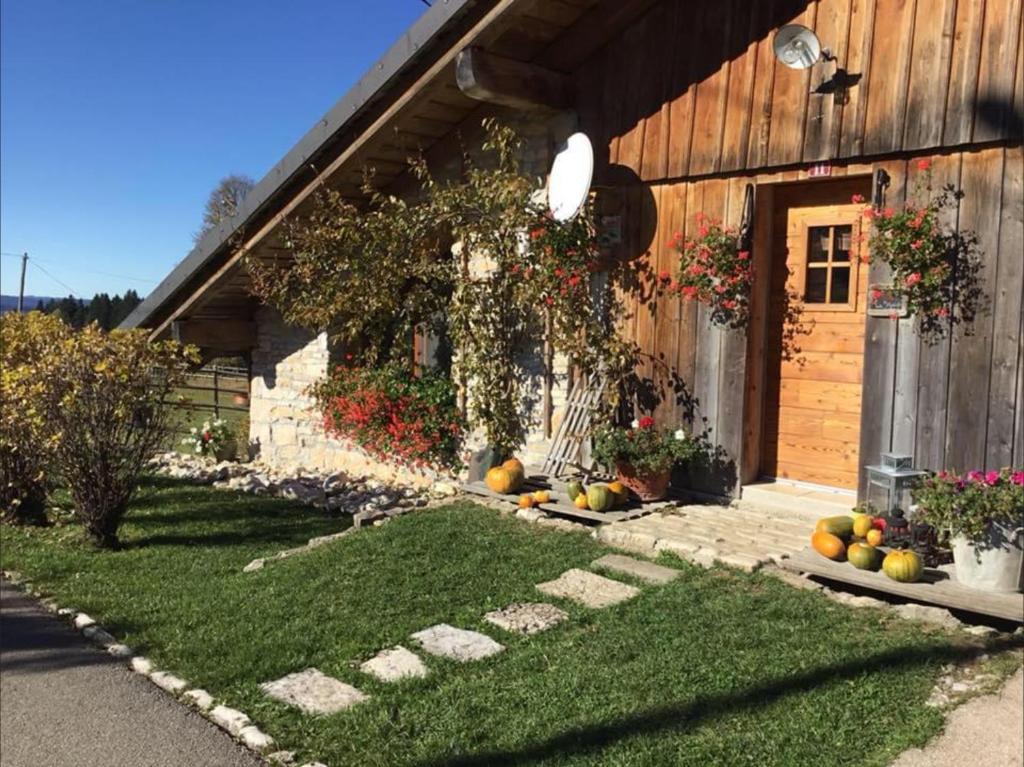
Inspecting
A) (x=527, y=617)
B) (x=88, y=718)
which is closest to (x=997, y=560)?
(x=527, y=617)

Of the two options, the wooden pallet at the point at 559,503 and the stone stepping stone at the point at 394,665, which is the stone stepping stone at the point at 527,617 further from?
the wooden pallet at the point at 559,503

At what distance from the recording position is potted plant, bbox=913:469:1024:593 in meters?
4.43

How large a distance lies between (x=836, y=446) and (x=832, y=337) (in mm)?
836

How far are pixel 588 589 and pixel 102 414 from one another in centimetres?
408

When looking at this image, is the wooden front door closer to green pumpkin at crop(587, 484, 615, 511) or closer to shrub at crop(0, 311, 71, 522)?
green pumpkin at crop(587, 484, 615, 511)

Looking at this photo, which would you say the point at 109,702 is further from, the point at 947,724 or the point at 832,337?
the point at 832,337

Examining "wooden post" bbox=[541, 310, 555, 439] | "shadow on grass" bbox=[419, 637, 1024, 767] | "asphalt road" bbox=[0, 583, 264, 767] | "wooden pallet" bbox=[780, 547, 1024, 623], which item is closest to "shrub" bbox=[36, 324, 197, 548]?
"asphalt road" bbox=[0, 583, 264, 767]

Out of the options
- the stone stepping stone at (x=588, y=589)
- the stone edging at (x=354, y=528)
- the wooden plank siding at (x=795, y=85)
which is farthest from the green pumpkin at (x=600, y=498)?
the wooden plank siding at (x=795, y=85)

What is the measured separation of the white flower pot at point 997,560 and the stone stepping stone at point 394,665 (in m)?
2.98

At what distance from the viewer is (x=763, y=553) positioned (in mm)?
5438

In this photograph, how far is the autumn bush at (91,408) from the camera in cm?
652

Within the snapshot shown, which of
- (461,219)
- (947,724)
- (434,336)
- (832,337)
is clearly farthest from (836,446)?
(434,336)

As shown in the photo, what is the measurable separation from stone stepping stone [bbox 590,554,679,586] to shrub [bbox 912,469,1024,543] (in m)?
1.53

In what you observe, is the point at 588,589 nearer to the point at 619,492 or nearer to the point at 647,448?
the point at 619,492
